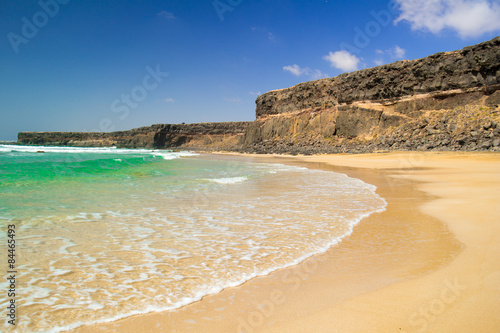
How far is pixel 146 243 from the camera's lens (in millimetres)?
4258

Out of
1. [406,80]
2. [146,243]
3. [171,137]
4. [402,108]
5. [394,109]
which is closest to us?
[146,243]

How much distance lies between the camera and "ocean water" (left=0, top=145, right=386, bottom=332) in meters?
2.61

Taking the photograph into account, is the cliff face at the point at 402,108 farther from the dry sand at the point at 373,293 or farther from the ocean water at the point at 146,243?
the dry sand at the point at 373,293

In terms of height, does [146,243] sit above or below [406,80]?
below

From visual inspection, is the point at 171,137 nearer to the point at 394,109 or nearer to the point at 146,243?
the point at 394,109

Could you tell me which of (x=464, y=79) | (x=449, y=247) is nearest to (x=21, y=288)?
(x=449, y=247)

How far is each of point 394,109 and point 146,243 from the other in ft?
129

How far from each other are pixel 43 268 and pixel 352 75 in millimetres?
45944

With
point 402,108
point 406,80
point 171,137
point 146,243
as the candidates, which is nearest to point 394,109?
point 402,108

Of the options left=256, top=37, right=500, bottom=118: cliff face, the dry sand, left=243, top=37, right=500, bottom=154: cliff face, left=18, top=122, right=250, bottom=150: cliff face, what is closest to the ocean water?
the dry sand

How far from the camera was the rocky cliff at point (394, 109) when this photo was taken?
90.8 feet

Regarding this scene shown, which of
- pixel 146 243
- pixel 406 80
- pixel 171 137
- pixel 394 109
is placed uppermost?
pixel 406 80

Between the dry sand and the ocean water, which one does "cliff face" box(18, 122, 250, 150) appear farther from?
the dry sand

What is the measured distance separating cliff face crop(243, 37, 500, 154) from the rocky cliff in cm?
7
